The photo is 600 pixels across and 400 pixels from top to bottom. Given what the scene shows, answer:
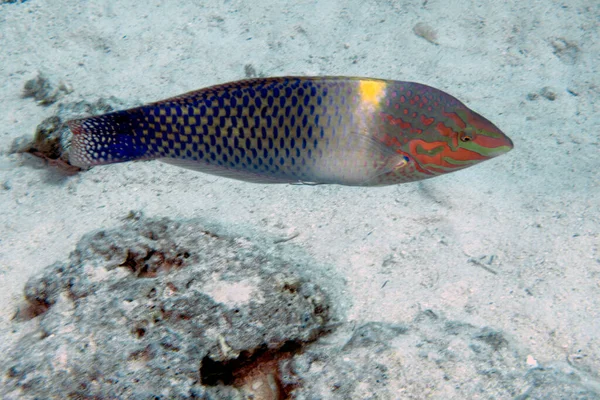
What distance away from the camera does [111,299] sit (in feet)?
8.30

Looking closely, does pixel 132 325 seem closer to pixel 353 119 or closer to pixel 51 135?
pixel 353 119

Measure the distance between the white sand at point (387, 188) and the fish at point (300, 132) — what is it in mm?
1027

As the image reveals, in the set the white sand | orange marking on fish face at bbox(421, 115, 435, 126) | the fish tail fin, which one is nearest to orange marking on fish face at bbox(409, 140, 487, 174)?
orange marking on fish face at bbox(421, 115, 435, 126)

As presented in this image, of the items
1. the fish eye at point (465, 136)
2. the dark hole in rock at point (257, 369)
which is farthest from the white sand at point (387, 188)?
the fish eye at point (465, 136)

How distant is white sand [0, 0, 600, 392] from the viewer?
10.6ft

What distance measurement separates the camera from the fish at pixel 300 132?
8.16ft

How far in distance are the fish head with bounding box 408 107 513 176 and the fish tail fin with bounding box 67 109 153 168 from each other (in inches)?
61.2

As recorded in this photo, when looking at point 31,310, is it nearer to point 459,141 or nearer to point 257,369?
point 257,369

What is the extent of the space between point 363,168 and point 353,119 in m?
0.29

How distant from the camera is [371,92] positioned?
2605mm

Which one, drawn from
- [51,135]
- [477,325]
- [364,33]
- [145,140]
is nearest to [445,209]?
[477,325]

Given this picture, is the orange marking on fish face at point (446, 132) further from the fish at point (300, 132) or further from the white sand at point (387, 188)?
the white sand at point (387, 188)

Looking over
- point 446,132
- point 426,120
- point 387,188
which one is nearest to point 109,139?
point 426,120

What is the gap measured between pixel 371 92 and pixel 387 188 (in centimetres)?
166
